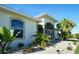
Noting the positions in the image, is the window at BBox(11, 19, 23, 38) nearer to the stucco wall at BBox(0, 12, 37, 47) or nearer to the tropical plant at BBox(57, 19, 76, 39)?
the stucco wall at BBox(0, 12, 37, 47)

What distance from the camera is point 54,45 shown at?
1113cm

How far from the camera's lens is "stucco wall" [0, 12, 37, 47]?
11242 mm

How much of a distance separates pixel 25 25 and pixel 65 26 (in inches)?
110

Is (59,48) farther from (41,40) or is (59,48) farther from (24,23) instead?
(24,23)

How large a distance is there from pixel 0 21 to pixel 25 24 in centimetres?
207

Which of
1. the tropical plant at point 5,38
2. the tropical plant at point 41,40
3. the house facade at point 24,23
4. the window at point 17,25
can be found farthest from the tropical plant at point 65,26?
the tropical plant at point 5,38

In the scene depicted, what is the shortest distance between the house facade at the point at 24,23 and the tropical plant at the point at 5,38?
676 mm

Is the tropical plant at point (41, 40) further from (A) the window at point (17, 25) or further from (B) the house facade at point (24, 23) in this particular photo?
(A) the window at point (17, 25)

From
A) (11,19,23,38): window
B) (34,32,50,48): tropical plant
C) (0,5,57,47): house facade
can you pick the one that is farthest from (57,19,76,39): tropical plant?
(11,19,23,38): window
